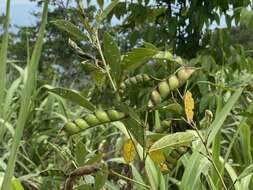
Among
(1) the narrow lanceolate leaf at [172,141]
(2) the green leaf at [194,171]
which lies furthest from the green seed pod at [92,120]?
(2) the green leaf at [194,171]

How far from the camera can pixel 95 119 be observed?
0.97m

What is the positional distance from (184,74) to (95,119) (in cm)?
16

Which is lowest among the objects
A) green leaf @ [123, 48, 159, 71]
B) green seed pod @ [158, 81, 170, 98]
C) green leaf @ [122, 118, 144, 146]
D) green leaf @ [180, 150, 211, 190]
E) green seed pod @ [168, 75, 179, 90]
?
green leaf @ [180, 150, 211, 190]

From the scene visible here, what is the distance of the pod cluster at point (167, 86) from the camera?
97cm

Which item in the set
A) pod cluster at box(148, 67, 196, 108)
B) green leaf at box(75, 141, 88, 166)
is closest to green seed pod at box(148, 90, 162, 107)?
pod cluster at box(148, 67, 196, 108)

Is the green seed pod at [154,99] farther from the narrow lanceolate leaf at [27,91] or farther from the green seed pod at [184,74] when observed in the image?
the narrow lanceolate leaf at [27,91]

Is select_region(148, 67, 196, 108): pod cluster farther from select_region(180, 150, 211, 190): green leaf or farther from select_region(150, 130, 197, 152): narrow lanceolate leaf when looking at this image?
select_region(180, 150, 211, 190): green leaf

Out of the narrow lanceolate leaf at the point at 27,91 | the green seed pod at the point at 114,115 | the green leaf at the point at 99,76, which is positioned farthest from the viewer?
the green leaf at the point at 99,76

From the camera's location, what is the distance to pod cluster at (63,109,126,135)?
0.97 m

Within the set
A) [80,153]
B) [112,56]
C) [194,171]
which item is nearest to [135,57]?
[112,56]

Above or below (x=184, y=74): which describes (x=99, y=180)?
below

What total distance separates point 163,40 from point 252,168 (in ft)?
6.81

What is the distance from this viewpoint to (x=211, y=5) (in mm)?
3238

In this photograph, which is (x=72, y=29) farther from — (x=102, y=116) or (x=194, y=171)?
(x=194, y=171)
